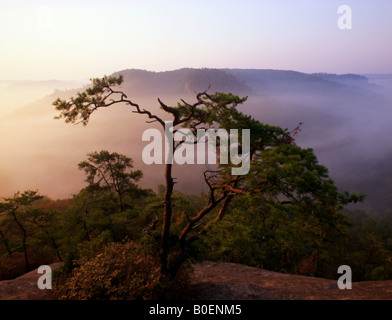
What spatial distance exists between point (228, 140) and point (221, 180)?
6.22 feet

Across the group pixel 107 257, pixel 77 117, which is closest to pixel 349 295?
pixel 107 257

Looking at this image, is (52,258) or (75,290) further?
(52,258)

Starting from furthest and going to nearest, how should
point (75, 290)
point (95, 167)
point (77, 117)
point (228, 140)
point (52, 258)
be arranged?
1. point (52, 258)
2. point (95, 167)
3. point (228, 140)
4. point (77, 117)
5. point (75, 290)

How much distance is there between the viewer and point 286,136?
10305 millimetres

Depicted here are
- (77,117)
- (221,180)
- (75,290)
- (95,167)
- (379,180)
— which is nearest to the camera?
(75,290)

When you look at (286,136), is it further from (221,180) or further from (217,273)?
(217,273)
